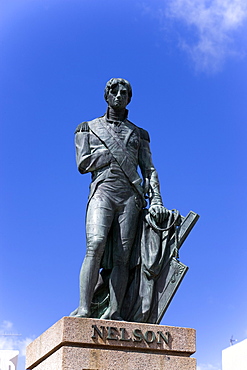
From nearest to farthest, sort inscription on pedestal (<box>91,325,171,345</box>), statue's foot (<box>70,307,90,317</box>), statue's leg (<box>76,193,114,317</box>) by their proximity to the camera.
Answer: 1. inscription on pedestal (<box>91,325,171,345</box>)
2. statue's foot (<box>70,307,90,317</box>)
3. statue's leg (<box>76,193,114,317</box>)

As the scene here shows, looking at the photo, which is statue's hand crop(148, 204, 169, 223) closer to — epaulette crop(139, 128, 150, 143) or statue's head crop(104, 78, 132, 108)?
epaulette crop(139, 128, 150, 143)

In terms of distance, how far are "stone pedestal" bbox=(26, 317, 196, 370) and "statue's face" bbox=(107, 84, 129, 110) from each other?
3326 mm

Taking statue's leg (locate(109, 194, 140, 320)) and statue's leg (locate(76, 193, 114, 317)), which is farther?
statue's leg (locate(109, 194, 140, 320))

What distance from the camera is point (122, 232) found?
10.2 meters

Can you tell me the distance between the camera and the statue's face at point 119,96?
1075cm

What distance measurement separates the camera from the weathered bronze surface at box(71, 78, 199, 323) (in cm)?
991

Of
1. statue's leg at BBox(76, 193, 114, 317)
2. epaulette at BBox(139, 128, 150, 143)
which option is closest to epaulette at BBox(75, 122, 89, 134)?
epaulette at BBox(139, 128, 150, 143)

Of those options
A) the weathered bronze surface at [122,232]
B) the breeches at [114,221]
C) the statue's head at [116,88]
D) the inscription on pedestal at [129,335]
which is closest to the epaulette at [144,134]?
the weathered bronze surface at [122,232]

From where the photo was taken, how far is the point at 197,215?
34.7 feet

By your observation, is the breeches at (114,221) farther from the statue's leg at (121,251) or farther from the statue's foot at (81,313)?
the statue's foot at (81,313)

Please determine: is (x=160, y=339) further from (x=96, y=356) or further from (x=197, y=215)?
(x=197, y=215)

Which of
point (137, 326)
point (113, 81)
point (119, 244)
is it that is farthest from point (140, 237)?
point (113, 81)

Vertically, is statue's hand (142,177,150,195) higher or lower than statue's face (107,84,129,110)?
lower

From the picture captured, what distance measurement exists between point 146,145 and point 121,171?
889mm
